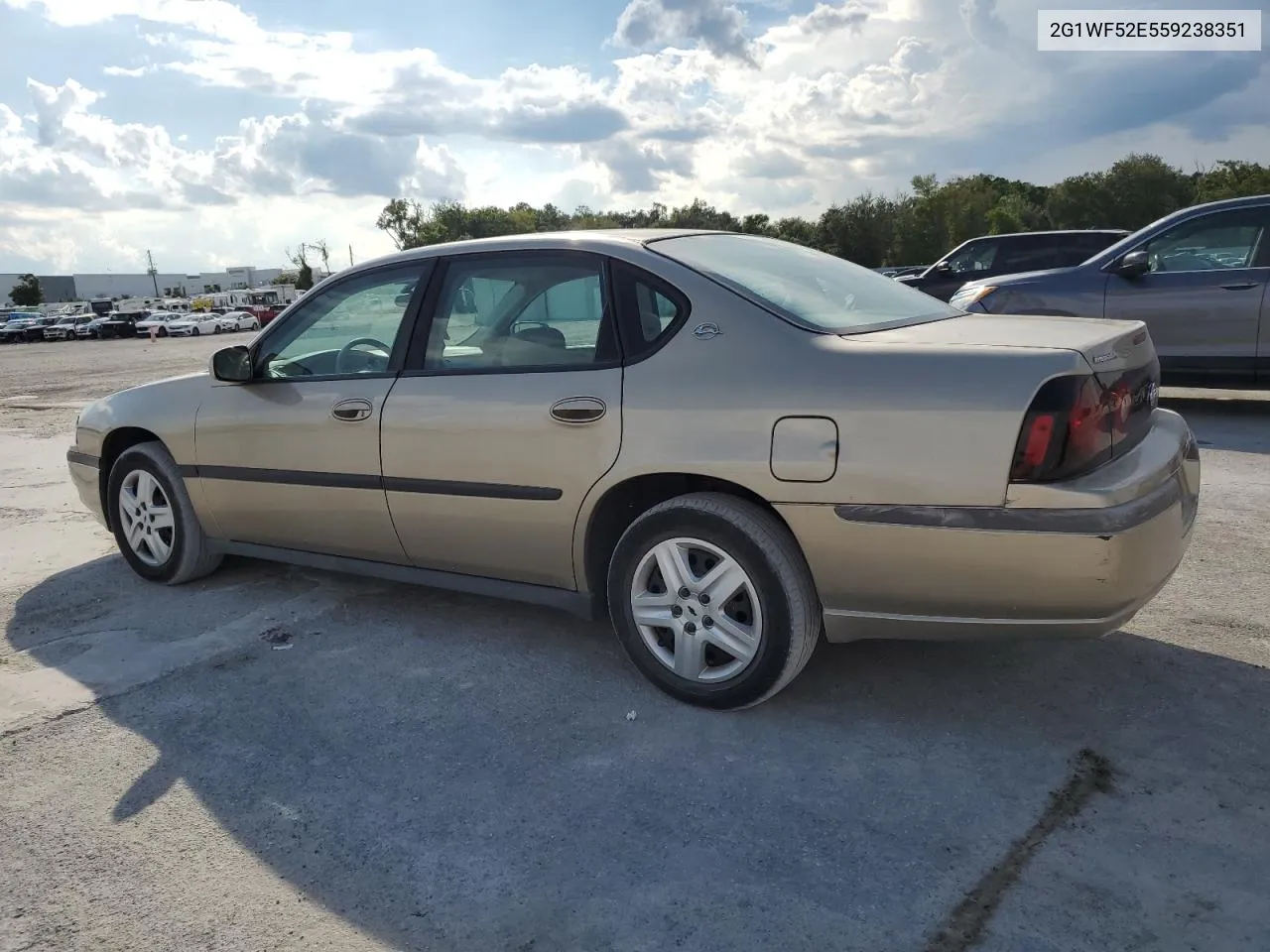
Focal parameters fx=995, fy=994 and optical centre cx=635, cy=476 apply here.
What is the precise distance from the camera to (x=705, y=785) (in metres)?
2.85

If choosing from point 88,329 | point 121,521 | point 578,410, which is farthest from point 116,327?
point 578,410

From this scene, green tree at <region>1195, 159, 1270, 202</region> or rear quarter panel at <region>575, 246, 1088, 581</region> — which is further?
green tree at <region>1195, 159, 1270, 202</region>

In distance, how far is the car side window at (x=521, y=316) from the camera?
138 inches

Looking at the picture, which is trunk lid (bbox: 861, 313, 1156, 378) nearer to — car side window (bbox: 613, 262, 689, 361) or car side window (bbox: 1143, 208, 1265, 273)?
car side window (bbox: 613, 262, 689, 361)

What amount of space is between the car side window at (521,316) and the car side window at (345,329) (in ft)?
0.72

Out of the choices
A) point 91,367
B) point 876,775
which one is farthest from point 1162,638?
point 91,367

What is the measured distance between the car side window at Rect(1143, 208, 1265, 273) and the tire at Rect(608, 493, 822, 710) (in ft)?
22.1

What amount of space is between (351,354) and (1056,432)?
109 inches

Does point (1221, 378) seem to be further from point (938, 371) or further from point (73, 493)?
point (73, 493)

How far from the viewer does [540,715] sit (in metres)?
3.33

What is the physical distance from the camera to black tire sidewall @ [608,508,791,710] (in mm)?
3078

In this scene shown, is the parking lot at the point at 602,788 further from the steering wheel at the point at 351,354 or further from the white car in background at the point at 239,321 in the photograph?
the white car in background at the point at 239,321

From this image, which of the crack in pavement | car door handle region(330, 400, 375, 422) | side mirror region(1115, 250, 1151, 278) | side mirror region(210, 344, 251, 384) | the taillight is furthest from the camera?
side mirror region(1115, 250, 1151, 278)

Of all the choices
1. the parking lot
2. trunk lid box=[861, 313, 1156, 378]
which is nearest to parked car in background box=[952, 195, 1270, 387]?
the parking lot
